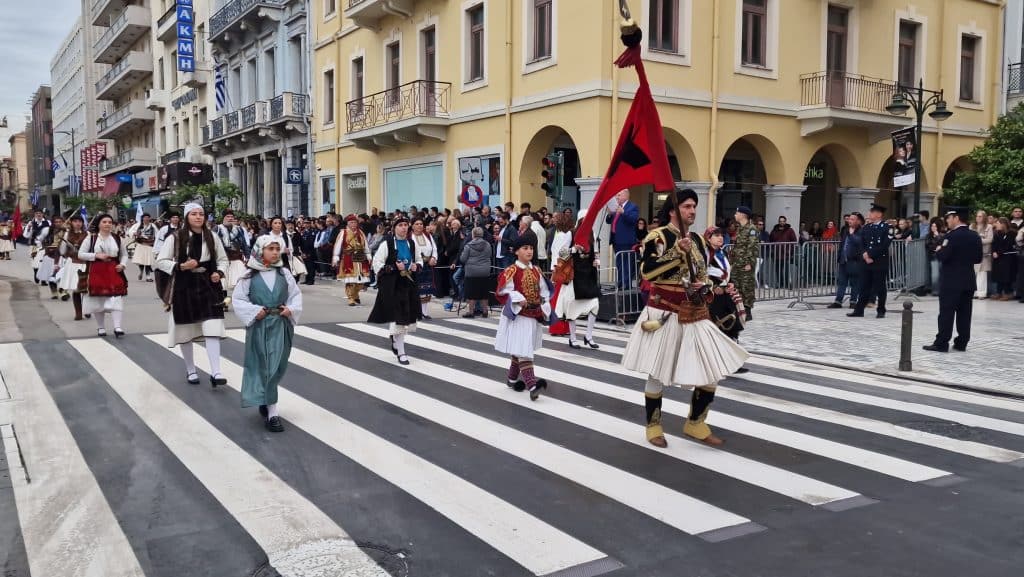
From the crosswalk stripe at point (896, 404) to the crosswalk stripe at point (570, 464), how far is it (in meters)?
3.56

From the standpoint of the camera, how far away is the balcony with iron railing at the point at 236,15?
107 feet

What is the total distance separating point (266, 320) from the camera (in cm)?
713

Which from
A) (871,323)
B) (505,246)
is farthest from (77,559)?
(871,323)

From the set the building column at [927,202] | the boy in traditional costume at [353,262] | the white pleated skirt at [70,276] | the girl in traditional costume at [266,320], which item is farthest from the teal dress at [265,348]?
the building column at [927,202]

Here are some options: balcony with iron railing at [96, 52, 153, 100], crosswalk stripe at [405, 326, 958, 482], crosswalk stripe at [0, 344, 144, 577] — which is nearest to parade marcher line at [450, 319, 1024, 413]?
crosswalk stripe at [405, 326, 958, 482]

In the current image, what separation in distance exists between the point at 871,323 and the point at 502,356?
7.13 metres

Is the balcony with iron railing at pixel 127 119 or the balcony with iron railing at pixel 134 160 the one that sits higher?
the balcony with iron railing at pixel 127 119

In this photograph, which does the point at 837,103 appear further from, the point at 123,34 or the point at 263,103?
the point at 123,34

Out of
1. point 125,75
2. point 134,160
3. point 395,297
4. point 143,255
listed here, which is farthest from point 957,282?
point 125,75

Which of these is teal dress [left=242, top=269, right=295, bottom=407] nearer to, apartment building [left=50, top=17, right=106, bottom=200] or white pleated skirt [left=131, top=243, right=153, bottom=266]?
white pleated skirt [left=131, top=243, right=153, bottom=266]

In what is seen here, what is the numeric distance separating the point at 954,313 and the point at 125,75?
53980 millimetres

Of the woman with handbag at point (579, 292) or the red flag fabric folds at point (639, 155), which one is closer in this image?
the red flag fabric folds at point (639, 155)

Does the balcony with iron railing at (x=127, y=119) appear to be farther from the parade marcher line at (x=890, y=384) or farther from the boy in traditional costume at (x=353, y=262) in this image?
the parade marcher line at (x=890, y=384)

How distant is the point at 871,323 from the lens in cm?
1422
